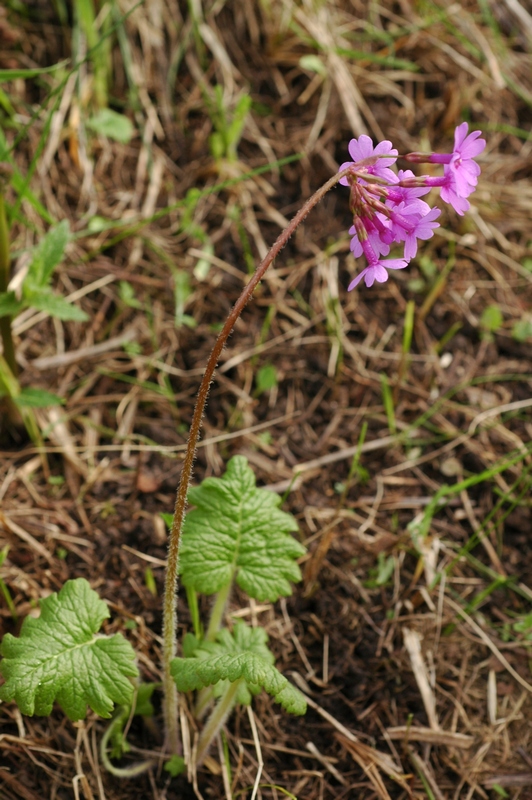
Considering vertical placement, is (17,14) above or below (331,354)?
above

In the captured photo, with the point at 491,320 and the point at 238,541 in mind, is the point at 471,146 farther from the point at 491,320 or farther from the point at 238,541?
the point at 491,320

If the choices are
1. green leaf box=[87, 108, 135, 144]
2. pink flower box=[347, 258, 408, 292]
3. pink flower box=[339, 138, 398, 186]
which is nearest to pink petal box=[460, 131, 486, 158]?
pink flower box=[339, 138, 398, 186]

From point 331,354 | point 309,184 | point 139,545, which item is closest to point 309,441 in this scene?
point 331,354

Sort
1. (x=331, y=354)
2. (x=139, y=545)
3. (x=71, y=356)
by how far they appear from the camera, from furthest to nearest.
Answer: (x=331, y=354) < (x=71, y=356) < (x=139, y=545)

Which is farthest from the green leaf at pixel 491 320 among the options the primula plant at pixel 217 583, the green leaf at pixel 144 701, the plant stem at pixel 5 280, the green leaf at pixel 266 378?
the green leaf at pixel 144 701

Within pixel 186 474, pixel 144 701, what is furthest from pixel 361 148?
pixel 144 701

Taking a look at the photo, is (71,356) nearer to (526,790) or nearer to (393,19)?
(526,790)

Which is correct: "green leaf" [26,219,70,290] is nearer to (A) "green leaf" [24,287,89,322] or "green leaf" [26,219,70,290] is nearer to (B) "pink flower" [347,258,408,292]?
(A) "green leaf" [24,287,89,322]
